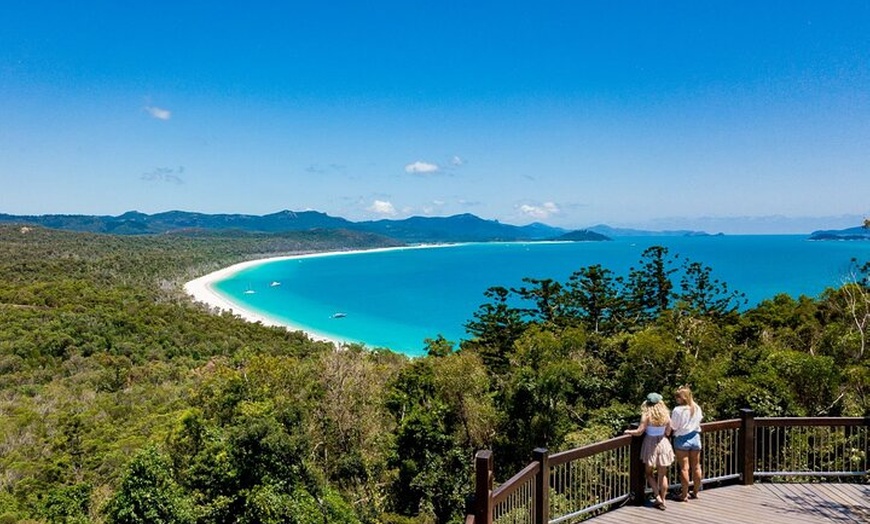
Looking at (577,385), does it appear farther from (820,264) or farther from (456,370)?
(820,264)

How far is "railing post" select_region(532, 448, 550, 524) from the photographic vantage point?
159 inches

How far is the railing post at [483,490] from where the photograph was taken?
135 inches

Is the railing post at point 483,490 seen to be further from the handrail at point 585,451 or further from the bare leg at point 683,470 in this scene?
the bare leg at point 683,470

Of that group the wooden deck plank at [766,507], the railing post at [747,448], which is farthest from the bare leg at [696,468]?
the railing post at [747,448]

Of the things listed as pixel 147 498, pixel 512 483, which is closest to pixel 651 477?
pixel 512 483

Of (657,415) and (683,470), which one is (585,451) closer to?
(657,415)

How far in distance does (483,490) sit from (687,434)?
2.39 meters

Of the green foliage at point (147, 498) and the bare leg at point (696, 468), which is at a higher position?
the bare leg at point (696, 468)

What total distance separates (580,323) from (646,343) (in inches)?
490

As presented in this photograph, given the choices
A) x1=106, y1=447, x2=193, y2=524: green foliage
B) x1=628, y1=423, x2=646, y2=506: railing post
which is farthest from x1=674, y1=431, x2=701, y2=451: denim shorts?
x1=106, y1=447, x2=193, y2=524: green foliage

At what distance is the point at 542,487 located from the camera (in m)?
4.06

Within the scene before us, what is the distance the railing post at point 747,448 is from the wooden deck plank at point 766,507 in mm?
101

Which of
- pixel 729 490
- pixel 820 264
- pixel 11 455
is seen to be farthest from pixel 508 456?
pixel 820 264

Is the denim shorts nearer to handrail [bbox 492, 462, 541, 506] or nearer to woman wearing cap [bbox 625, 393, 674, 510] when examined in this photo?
woman wearing cap [bbox 625, 393, 674, 510]
